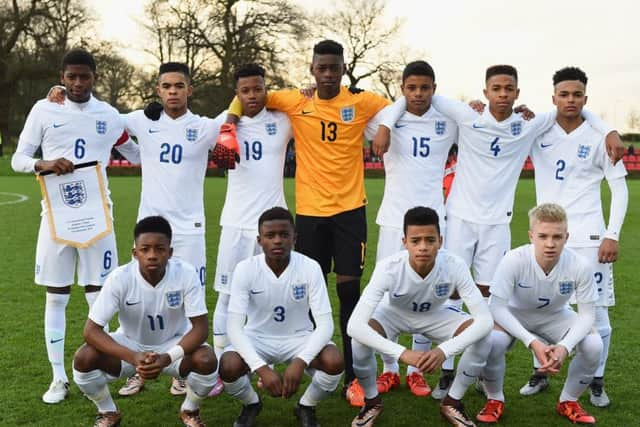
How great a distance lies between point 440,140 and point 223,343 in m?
2.22

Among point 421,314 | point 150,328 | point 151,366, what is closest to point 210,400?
point 150,328

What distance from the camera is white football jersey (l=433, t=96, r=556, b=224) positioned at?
477 centimetres

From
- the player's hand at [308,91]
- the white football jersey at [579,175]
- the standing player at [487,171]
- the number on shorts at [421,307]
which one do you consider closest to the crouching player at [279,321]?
the number on shorts at [421,307]

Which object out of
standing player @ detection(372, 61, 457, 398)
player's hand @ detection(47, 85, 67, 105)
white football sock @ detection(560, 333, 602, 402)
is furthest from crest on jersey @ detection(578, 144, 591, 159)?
player's hand @ detection(47, 85, 67, 105)

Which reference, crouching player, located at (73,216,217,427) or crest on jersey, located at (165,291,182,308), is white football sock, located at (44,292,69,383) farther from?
crest on jersey, located at (165,291,182,308)

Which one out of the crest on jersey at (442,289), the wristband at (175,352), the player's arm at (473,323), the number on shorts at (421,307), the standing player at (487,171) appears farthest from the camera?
the standing player at (487,171)

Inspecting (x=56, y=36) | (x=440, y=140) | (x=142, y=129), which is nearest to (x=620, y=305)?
(x=440, y=140)

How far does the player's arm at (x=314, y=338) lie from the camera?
12.2 ft

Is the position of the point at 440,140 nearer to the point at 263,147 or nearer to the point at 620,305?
the point at 263,147

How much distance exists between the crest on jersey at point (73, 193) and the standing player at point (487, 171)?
222cm

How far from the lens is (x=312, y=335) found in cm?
398

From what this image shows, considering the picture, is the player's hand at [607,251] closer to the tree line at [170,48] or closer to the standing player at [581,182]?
the standing player at [581,182]

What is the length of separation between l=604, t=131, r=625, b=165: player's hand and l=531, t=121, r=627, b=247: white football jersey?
6cm

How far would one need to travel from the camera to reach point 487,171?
4.80m
